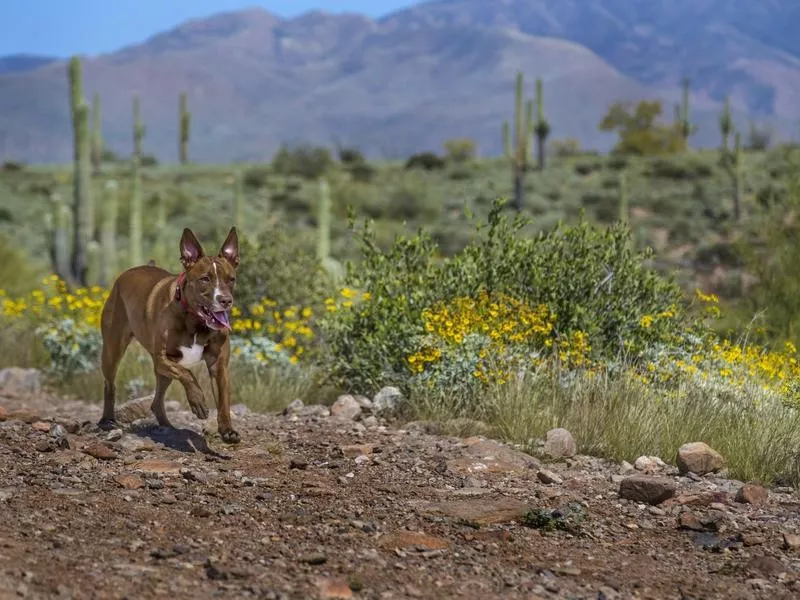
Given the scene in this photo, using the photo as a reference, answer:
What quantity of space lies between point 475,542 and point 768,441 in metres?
3.00

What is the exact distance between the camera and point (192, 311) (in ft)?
23.9

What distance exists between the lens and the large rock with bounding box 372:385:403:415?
9695mm

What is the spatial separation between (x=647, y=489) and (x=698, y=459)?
40.5 inches

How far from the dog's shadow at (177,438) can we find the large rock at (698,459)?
287 centimetres

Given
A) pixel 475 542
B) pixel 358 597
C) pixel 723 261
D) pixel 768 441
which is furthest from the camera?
pixel 723 261

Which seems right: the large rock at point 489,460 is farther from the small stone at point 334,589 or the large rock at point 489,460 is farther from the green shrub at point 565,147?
the green shrub at point 565,147

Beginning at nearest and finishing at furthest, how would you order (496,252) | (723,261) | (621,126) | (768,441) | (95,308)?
(768,441)
(496,252)
(95,308)
(723,261)
(621,126)

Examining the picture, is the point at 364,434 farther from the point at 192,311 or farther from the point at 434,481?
the point at 192,311

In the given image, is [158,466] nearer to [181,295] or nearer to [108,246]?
[181,295]

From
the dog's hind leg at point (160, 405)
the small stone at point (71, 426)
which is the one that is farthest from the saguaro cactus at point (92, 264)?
the dog's hind leg at point (160, 405)

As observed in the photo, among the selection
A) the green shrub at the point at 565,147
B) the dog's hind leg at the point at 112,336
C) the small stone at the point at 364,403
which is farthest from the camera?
the green shrub at the point at 565,147

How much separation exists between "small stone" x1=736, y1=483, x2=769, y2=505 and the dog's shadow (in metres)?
3.07

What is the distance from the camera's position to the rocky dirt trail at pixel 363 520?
5.33 m

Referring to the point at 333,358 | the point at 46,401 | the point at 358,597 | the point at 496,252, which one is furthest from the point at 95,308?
the point at 358,597
